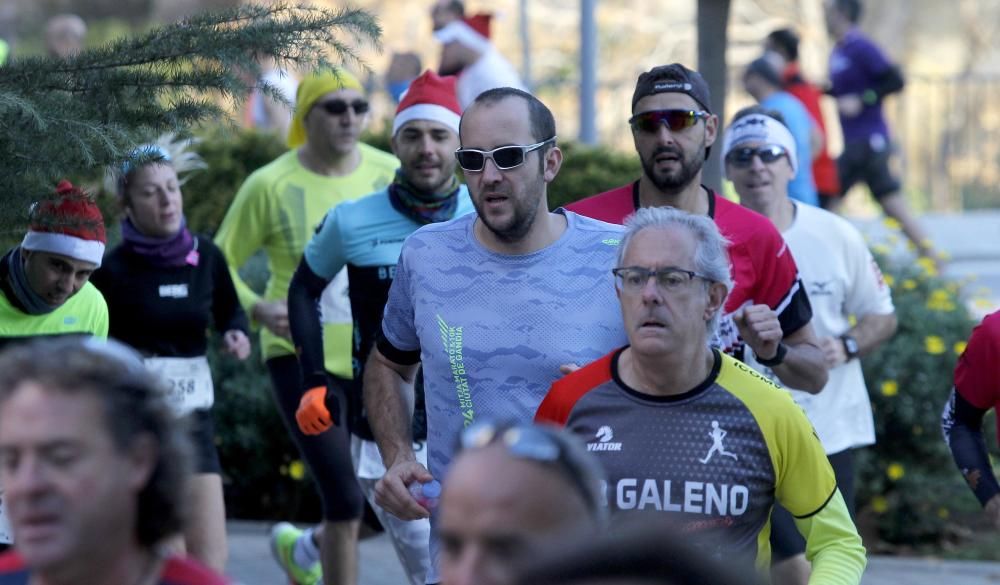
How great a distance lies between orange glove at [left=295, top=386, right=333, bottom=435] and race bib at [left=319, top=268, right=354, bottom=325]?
3.30 ft

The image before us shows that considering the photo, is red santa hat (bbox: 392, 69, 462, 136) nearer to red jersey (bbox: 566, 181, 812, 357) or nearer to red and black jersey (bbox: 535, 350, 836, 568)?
red jersey (bbox: 566, 181, 812, 357)

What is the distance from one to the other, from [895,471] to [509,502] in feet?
21.6

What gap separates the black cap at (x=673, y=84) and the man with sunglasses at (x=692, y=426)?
146 cm

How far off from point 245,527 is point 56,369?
6.34 m

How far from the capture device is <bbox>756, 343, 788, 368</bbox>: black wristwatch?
505 cm

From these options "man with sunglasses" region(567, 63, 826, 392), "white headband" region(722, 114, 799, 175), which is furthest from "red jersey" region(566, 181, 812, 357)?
"white headband" region(722, 114, 799, 175)

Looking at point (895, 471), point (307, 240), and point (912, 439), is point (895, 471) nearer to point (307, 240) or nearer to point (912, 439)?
point (912, 439)

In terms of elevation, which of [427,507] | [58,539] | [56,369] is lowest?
[427,507]

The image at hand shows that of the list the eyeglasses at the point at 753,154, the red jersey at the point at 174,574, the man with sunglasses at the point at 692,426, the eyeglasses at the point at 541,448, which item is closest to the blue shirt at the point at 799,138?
the eyeglasses at the point at 753,154

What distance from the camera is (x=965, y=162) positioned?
20672mm

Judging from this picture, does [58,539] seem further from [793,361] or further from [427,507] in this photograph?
[793,361]

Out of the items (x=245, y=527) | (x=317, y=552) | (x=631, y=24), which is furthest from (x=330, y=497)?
(x=631, y=24)

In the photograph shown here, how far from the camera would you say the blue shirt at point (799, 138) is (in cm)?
1059

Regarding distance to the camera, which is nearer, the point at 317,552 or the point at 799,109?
the point at 317,552
